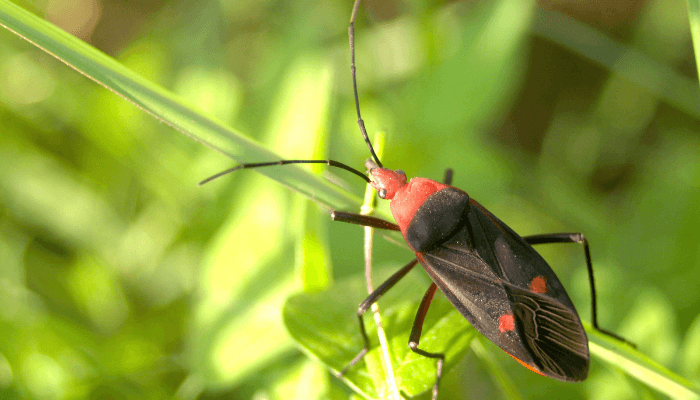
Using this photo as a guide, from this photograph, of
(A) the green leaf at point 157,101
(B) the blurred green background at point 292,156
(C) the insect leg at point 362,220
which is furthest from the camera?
(B) the blurred green background at point 292,156

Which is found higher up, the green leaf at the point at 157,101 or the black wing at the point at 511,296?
the green leaf at the point at 157,101

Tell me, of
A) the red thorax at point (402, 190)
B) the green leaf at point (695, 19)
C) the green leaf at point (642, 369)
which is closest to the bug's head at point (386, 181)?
the red thorax at point (402, 190)

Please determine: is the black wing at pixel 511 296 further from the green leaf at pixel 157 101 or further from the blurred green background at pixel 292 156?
the green leaf at pixel 157 101

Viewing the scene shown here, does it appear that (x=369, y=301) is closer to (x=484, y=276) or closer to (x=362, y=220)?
(x=362, y=220)

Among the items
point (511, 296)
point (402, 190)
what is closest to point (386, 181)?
point (402, 190)

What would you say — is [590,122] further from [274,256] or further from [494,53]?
[274,256]

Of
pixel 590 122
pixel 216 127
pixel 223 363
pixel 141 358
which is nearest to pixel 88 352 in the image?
pixel 141 358
